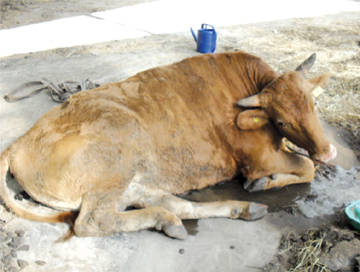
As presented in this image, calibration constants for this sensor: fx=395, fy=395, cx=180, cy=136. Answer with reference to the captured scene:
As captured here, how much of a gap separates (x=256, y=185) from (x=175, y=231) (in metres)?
1.10

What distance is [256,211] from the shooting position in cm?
368

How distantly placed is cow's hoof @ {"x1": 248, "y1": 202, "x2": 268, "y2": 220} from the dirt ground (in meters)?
0.08

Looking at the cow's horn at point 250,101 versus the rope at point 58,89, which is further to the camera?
the rope at point 58,89

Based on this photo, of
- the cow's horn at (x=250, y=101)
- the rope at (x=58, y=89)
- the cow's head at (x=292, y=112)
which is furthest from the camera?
the rope at (x=58, y=89)

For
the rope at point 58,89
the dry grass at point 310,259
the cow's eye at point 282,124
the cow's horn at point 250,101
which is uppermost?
the cow's horn at point 250,101

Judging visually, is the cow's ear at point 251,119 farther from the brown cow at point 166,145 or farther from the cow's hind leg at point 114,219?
the cow's hind leg at point 114,219

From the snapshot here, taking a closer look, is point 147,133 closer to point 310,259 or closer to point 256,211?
point 256,211

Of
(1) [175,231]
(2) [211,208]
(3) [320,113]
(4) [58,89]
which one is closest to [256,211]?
(2) [211,208]

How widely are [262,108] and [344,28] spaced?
737cm

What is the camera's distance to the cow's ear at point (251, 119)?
12.5 ft

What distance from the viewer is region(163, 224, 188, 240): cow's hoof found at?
3.40 metres

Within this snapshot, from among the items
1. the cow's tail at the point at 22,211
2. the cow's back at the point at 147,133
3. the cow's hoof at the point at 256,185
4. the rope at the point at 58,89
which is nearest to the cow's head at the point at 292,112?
the cow's back at the point at 147,133

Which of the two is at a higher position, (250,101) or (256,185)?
(250,101)

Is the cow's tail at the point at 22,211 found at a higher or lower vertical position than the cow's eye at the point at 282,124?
lower
